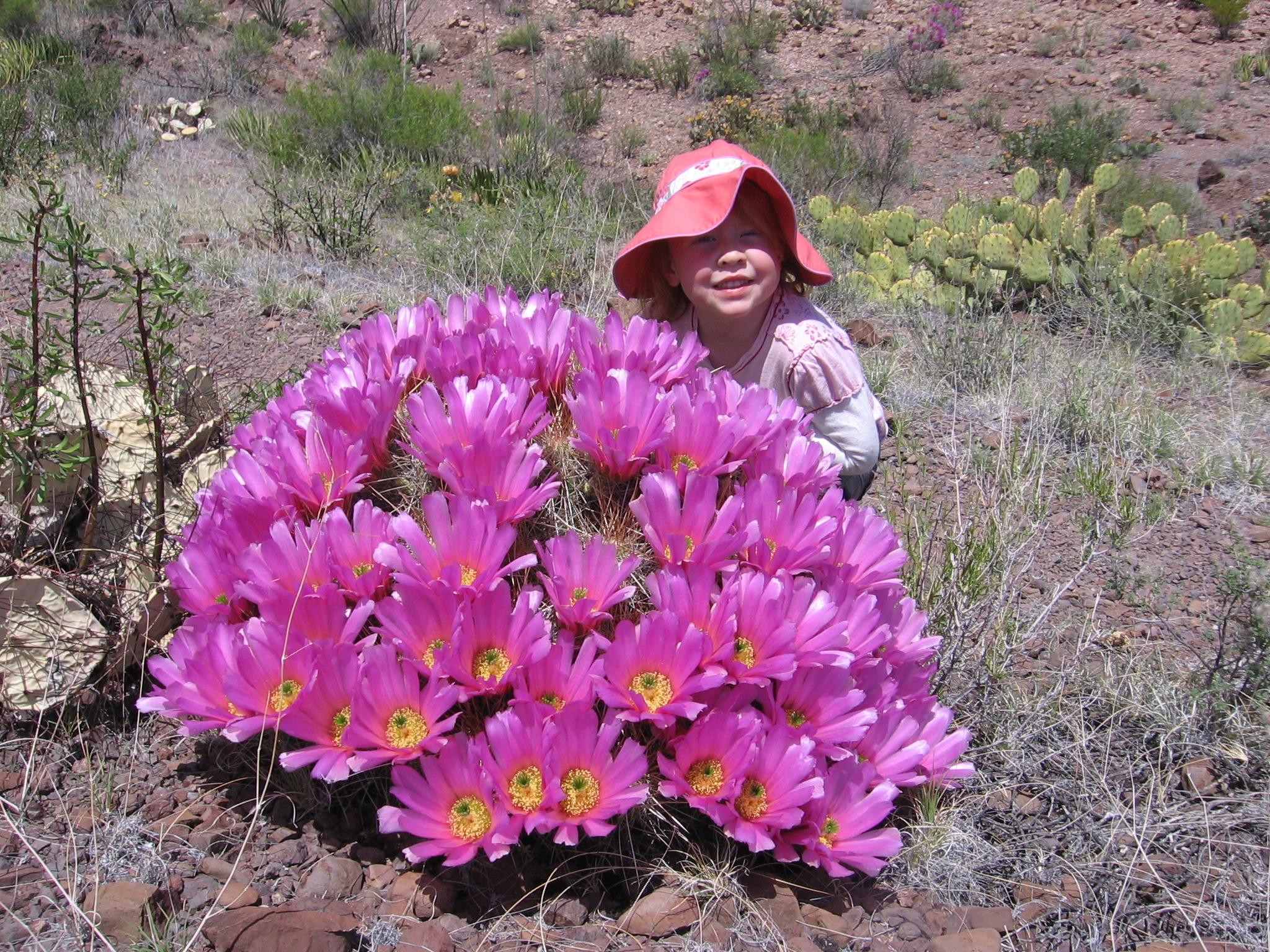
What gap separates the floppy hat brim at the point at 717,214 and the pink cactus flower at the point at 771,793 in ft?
4.46

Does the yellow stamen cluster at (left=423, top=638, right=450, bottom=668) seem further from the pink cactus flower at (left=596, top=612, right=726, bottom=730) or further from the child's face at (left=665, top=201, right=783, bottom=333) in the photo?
the child's face at (left=665, top=201, right=783, bottom=333)

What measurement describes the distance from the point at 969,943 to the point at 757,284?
1.61 m

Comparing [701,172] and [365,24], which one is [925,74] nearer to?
[365,24]

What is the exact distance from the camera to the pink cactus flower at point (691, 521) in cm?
162

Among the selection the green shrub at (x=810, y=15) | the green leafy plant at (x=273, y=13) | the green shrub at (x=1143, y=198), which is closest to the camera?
the green shrub at (x=1143, y=198)

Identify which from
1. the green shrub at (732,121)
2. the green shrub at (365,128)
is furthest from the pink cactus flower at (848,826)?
the green shrub at (732,121)

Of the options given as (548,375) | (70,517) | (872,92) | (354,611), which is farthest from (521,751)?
(872,92)

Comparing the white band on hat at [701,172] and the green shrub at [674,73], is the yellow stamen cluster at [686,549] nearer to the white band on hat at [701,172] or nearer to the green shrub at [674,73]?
the white band on hat at [701,172]

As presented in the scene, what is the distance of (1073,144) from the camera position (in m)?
9.89

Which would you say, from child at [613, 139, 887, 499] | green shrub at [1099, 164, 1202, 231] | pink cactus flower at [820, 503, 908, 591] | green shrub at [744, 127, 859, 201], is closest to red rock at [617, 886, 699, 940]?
pink cactus flower at [820, 503, 908, 591]

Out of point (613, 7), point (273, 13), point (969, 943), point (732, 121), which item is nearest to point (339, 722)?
point (969, 943)

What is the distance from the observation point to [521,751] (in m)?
1.47

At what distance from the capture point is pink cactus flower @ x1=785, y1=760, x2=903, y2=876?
1.54 meters

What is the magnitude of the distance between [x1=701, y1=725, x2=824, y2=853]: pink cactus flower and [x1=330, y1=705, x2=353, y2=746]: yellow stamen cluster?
60cm
